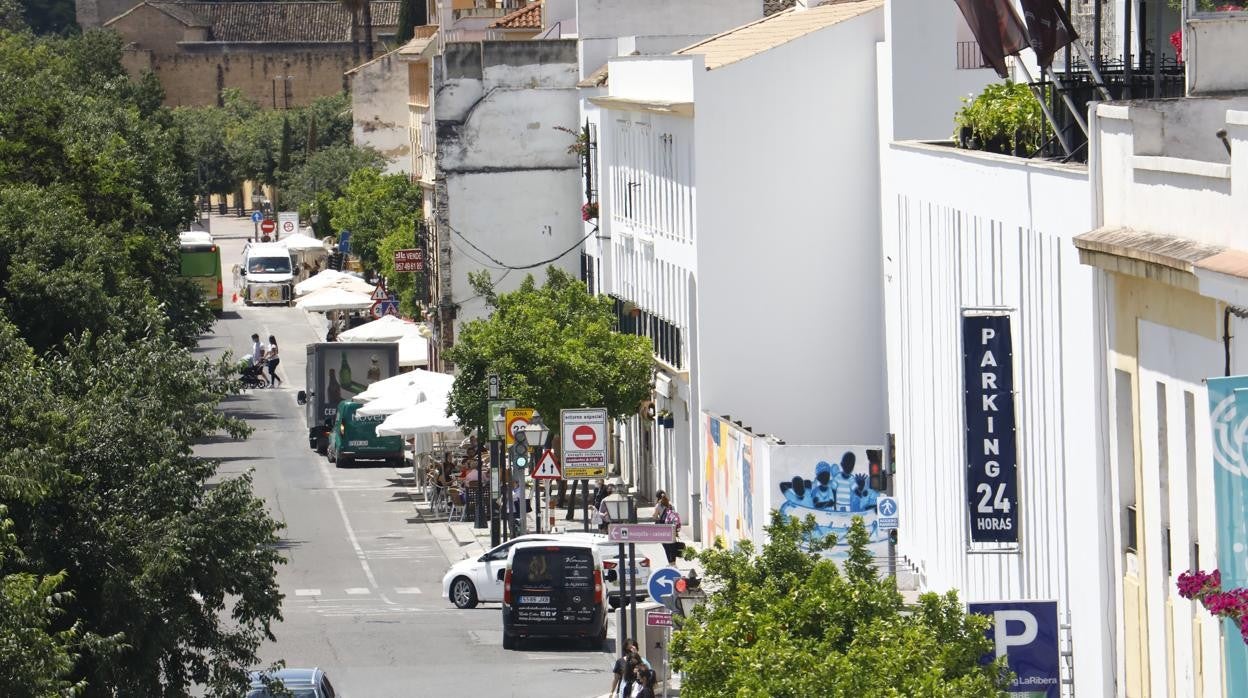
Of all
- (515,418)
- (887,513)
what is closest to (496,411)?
(515,418)

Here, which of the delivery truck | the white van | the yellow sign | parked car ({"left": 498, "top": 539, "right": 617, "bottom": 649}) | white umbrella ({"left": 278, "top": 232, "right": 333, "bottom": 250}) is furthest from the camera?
white umbrella ({"left": 278, "top": 232, "right": 333, "bottom": 250})

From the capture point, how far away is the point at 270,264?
3541 inches

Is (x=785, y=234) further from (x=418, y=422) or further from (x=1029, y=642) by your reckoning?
(x=1029, y=642)

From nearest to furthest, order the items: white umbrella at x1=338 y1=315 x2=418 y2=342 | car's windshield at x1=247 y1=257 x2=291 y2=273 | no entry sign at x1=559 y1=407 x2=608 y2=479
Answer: no entry sign at x1=559 y1=407 x2=608 y2=479 < white umbrella at x1=338 y1=315 x2=418 y2=342 < car's windshield at x1=247 y1=257 x2=291 y2=273

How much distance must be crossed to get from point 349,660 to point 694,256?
1311 cm

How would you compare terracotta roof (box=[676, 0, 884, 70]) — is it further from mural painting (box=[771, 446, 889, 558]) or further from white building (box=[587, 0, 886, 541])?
mural painting (box=[771, 446, 889, 558])

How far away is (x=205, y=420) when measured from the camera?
23.3 metres

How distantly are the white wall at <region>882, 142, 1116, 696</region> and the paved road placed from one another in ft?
15.5

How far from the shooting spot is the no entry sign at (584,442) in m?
35.1

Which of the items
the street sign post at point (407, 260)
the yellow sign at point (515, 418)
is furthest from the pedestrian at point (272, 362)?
the yellow sign at point (515, 418)

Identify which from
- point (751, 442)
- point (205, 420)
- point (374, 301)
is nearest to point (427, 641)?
point (751, 442)

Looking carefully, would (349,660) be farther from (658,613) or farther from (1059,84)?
(1059,84)

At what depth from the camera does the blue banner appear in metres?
13.5

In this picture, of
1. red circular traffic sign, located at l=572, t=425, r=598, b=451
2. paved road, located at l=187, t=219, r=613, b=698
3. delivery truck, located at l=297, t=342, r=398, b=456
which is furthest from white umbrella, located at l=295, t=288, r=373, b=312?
red circular traffic sign, located at l=572, t=425, r=598, b=451
